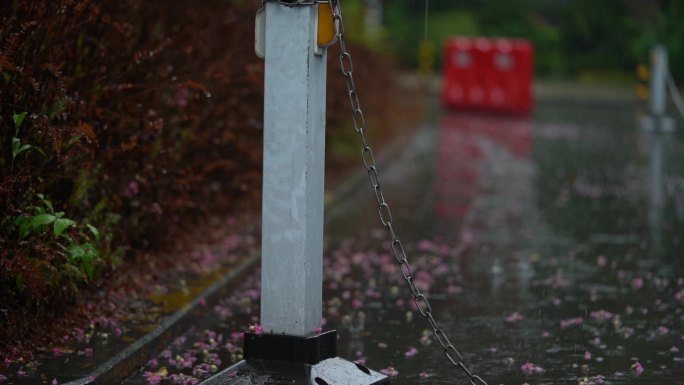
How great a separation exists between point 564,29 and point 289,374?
43.4m

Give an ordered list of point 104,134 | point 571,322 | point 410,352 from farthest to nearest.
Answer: point 571,322
point 104,134
point 410,352

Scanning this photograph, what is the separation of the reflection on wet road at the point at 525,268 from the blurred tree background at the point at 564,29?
22.5 meters

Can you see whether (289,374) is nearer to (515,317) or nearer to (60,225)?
(60,225)

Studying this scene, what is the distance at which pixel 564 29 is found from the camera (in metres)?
47.3

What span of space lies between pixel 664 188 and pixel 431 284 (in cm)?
745

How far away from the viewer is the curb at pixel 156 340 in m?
5.97

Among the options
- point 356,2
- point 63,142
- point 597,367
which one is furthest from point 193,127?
point 356,2

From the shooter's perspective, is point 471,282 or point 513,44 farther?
point 513,44

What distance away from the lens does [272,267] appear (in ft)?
17.6

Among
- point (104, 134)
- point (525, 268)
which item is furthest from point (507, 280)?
point (104, 134)

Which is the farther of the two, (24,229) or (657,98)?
(657,98)

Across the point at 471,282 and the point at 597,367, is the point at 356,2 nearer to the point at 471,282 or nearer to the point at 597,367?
the point at 471,282

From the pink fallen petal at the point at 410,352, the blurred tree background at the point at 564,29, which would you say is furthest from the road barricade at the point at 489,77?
the pink fallen petal at the point at 410,352

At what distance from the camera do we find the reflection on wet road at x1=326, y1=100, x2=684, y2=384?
6895mm
